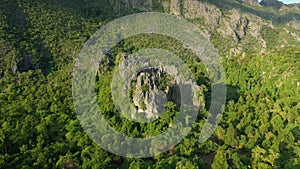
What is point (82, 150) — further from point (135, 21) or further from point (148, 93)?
point (135, 21)

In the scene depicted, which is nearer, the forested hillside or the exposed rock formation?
the forested hillside

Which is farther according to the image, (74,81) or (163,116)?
(74,81)

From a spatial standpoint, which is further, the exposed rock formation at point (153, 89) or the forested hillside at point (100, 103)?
the exposed rock formation at point (153, 89)

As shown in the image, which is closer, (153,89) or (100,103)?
(153,89)

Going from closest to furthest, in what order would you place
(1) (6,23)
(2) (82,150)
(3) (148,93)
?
(2) (82,150) < (3) (148,93) < (1) (6,23)

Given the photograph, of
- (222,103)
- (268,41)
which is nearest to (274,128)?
(222,103)

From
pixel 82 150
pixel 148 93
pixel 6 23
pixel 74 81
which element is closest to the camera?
pixel 82 150

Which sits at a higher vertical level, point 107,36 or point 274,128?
point 107,36

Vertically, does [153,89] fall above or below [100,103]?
above
